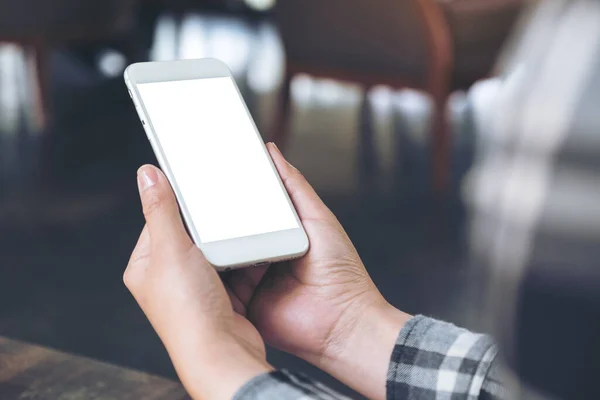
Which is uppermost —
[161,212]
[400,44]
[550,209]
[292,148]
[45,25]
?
[550,209]

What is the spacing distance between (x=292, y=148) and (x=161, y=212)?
2332mm

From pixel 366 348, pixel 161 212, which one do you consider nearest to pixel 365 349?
pixel 366 348

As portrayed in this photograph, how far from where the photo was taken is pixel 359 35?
8.77 ft

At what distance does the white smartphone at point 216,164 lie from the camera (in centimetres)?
81

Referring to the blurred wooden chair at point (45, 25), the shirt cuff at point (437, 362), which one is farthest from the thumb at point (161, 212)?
the blurred wooden chair at point (45, 25)

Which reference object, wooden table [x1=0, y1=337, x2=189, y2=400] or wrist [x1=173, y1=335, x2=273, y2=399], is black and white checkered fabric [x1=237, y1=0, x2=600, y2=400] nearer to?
wrist [x1=173, y1=335, x2=273, y2=399]

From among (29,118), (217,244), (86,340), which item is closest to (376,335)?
(217,244)

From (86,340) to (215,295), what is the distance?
3.74 ft

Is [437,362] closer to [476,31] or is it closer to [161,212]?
[161,212]

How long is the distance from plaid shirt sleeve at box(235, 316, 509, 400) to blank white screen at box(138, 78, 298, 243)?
6.9 inches

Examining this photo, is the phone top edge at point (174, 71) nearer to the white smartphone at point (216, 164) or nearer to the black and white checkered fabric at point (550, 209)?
the white smartphone at point (216, 164)

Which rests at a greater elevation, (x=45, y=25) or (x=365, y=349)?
(x=365, y=349)

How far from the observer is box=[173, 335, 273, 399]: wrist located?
613 mm

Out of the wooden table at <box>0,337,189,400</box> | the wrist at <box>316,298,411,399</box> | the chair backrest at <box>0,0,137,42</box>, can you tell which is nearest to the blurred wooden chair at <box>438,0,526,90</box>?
the chair backrest at <box>0,0,137,42</box>
